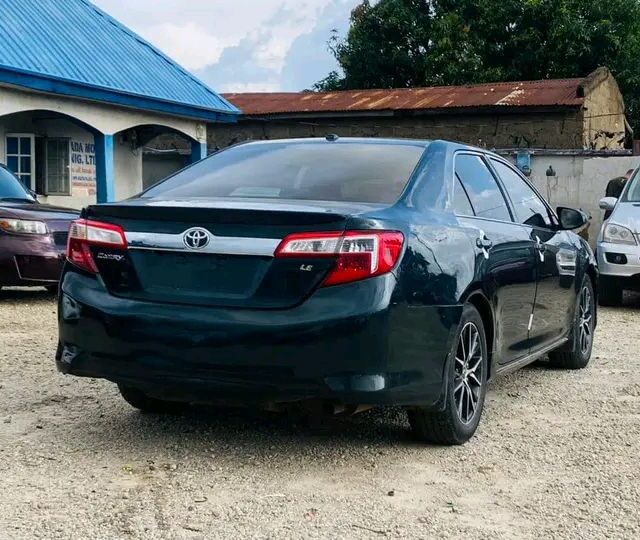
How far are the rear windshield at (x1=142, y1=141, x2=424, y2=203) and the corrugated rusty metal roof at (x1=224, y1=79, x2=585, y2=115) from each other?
17429mm

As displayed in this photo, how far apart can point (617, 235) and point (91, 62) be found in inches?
364

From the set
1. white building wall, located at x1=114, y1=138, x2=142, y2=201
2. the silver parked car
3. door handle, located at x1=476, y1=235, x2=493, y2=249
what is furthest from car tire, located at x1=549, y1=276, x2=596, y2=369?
white building wall, located at x1=114, y1=138, x2=142, y2=201

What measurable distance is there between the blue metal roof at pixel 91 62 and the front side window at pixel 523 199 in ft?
29.1

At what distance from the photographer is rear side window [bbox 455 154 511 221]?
5.36m

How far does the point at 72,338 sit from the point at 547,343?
10.4ft

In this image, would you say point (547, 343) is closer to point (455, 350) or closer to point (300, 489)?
point (455, 350)

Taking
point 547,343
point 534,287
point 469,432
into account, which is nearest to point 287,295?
point 469,432

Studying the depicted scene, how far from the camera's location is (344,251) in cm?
415

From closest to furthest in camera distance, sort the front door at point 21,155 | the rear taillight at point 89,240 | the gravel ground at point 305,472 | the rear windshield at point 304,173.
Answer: the gravel ground at point 305,472 < the rear taillight at point 89,240 < the rear windshield at point 304,173 < the front door at point 21,155

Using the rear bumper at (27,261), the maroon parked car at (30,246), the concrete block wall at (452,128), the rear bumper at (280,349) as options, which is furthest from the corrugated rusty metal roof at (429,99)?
the rear bumper at (280,349)

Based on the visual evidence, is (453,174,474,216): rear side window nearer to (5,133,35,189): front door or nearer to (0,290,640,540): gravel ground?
(0,290,640,540): gravel ground

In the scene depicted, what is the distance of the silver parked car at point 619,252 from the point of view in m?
10.6

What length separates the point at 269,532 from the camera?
360 cm

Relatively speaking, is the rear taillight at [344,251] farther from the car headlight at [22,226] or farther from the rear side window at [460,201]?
the car headlight at [22,226]
